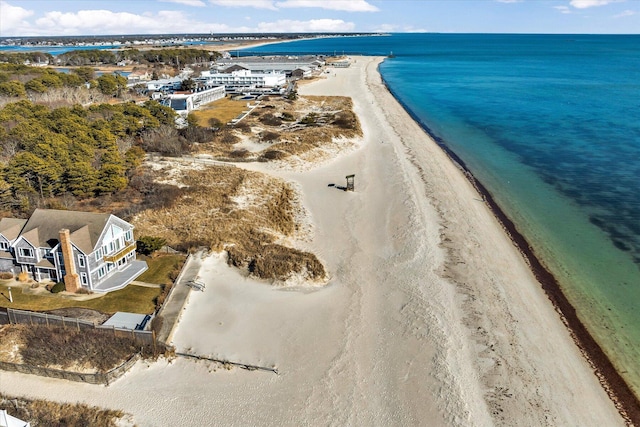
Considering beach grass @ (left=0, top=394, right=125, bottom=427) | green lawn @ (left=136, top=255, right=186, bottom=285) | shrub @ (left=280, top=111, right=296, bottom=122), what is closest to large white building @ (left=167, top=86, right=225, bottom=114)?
shrub @ (left=280, top=111, right=296, bottom=122)

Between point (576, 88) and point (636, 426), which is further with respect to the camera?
point (576, 88)

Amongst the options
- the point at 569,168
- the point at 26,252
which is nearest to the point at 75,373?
the point at 26,252

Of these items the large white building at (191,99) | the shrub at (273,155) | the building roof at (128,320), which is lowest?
the building roof at (128,320)

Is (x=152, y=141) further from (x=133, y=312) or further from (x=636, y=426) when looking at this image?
(x=636, y=426)

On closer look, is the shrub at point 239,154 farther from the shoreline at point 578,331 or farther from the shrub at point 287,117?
the shoreline at point 578,331

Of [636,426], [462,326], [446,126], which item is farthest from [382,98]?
[636,426]

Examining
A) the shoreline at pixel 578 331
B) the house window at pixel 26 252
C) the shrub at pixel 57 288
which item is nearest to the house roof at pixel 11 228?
the house window at pixel 26 252
